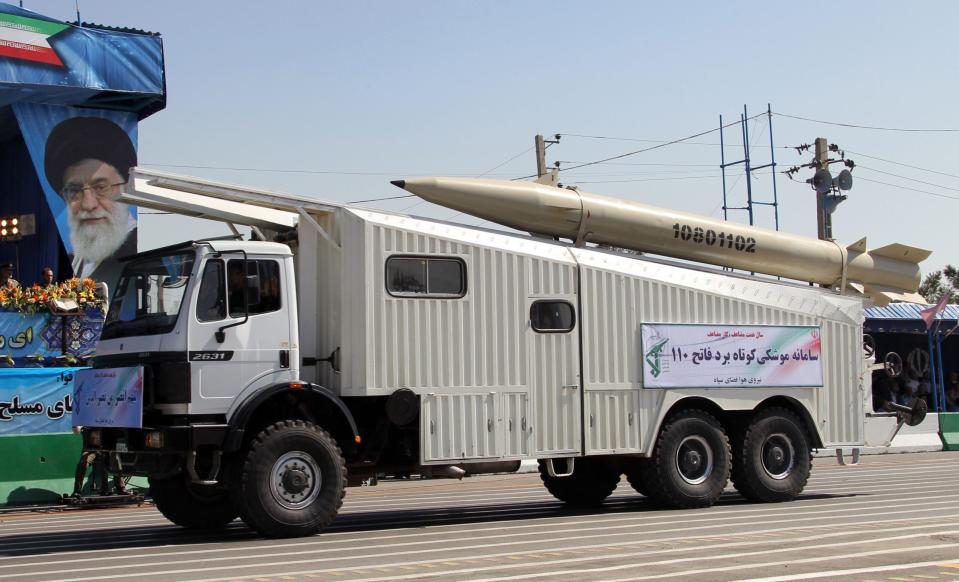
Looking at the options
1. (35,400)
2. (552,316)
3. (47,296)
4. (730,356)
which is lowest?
(35,400)

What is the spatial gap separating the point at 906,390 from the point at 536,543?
64.1 ft

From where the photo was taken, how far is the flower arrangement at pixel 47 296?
21812mm

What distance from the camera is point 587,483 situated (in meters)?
15.6

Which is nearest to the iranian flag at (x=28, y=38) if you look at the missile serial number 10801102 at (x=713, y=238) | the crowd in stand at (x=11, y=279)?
the crowd in stand at (x=11, y=279)

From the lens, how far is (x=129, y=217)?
28.4 meters

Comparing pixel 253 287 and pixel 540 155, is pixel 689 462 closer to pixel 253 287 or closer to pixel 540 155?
pixel 253 287

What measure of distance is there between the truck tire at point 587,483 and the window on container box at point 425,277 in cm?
343

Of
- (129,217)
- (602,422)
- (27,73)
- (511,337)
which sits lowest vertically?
(602,422)

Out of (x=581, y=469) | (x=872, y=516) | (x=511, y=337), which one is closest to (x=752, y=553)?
(x=872, y=516)

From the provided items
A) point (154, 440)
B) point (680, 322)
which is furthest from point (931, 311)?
point (154, 440)

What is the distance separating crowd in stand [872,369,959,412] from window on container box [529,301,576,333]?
564 cm

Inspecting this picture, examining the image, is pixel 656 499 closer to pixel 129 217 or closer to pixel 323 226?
pixel 323 226

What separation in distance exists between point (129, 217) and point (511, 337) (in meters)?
17.4

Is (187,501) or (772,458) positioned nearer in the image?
(187,501)
